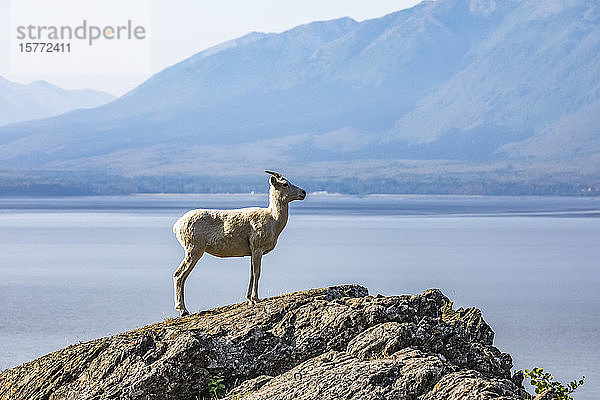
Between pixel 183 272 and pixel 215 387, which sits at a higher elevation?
pixel 183 272

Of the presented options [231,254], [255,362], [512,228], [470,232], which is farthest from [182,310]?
[512,228]

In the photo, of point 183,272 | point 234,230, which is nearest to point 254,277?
point 234,230

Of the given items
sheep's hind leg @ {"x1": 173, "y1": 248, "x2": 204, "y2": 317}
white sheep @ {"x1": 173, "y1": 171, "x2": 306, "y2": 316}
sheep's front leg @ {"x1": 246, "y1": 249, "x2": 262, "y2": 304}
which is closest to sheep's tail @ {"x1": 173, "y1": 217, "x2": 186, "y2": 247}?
white sheep @ {"x1": 173, "y1": 171, "x2": 306, "y2": 316}

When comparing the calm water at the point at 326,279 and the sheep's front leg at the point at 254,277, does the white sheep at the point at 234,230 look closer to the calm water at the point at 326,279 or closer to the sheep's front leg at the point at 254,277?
the sheep's front leg at the point at 254,277

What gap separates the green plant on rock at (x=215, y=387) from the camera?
1122 cm

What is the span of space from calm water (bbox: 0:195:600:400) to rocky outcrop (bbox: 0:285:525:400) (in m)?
16.6

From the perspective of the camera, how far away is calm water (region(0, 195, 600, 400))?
3728 cm

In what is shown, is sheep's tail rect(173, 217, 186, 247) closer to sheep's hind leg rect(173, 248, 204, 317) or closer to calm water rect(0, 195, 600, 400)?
sheep's hind leg rect(173, 248, 204, 317)

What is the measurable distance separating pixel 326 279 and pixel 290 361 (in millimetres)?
41785

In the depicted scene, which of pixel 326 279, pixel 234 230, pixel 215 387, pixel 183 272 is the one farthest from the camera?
pixel 326 279

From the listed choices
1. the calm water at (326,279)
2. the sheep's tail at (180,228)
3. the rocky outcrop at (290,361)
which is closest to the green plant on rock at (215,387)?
the rocky outcrop at (290,361)

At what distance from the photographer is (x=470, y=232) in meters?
109

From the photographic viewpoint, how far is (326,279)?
5331 cm

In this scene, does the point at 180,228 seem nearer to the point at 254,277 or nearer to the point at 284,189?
the point at 254,277
